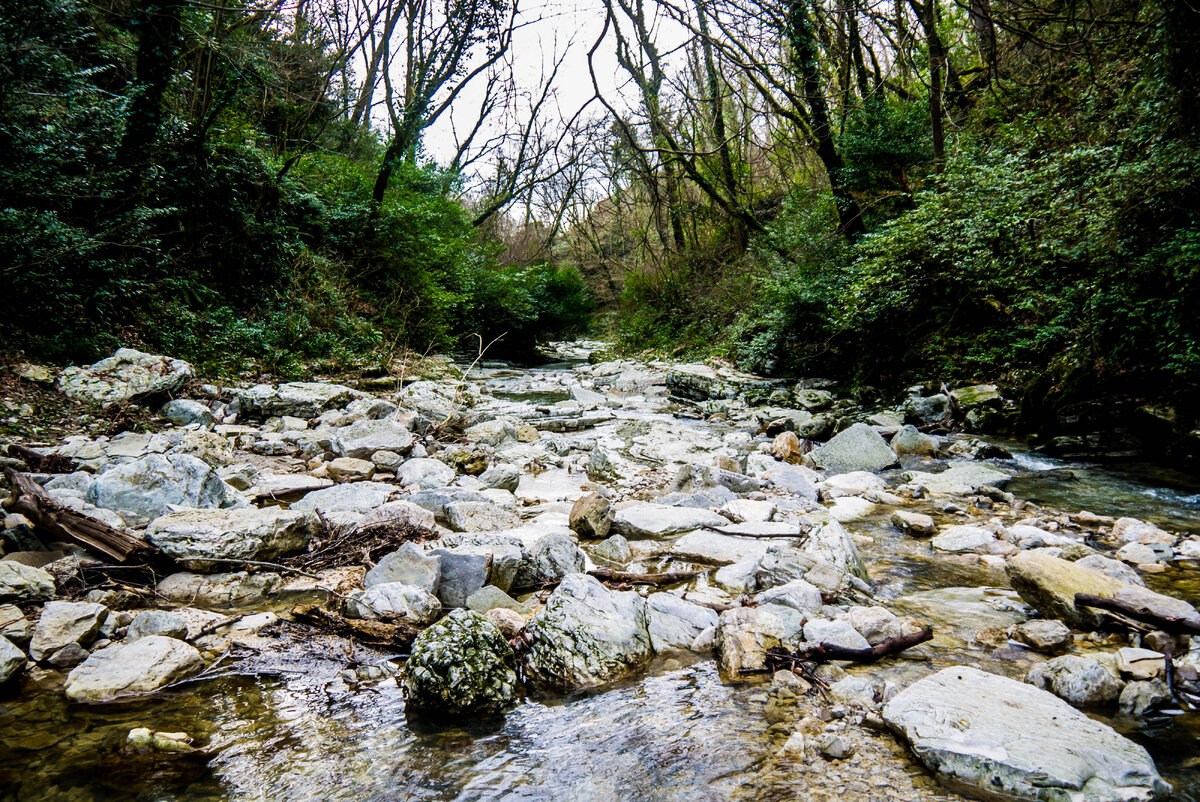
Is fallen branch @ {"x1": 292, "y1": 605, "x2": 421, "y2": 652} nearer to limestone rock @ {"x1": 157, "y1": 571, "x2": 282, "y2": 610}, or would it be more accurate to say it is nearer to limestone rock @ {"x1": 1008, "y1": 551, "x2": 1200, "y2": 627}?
limestone rock @ {"x1": 157, "y1": 571, "x2": 282, "y2": 610}

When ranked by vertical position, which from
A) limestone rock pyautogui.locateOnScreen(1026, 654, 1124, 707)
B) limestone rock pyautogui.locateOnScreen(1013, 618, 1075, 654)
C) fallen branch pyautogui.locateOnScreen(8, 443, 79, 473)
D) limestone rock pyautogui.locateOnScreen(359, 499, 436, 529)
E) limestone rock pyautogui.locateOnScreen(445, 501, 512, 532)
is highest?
fallen branch pyautogui.locateOnScreen(8, 443, 79, 473)

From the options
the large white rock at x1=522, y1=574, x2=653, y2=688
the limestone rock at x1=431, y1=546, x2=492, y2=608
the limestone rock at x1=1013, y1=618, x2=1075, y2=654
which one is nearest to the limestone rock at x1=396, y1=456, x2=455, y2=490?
the limestone rock at x1=431, y1=546, x2=492, y2=608

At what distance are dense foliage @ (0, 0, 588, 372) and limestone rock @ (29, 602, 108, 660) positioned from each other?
152 inches

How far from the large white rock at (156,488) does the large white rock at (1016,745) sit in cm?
367

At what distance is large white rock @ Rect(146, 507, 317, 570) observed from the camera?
8.79ft

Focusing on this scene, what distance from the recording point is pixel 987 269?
660 centimetres

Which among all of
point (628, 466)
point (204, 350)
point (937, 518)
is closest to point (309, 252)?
point (204, 350)

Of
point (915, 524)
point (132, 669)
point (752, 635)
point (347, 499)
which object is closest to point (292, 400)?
point (347, 499)

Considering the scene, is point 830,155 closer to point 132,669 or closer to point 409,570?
point 409,570

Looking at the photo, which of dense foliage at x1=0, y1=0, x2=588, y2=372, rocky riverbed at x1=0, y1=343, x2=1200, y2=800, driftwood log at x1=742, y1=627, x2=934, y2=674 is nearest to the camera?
rocky riverbed at x1=0, y1=343, x2=1200, y2=800

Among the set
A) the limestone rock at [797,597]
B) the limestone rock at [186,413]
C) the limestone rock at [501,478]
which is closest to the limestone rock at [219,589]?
the limestone rock at [501,478]

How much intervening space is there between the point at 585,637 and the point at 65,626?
76.7 inches

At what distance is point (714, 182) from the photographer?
13.3 meters

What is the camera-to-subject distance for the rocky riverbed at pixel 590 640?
1.54 metres
